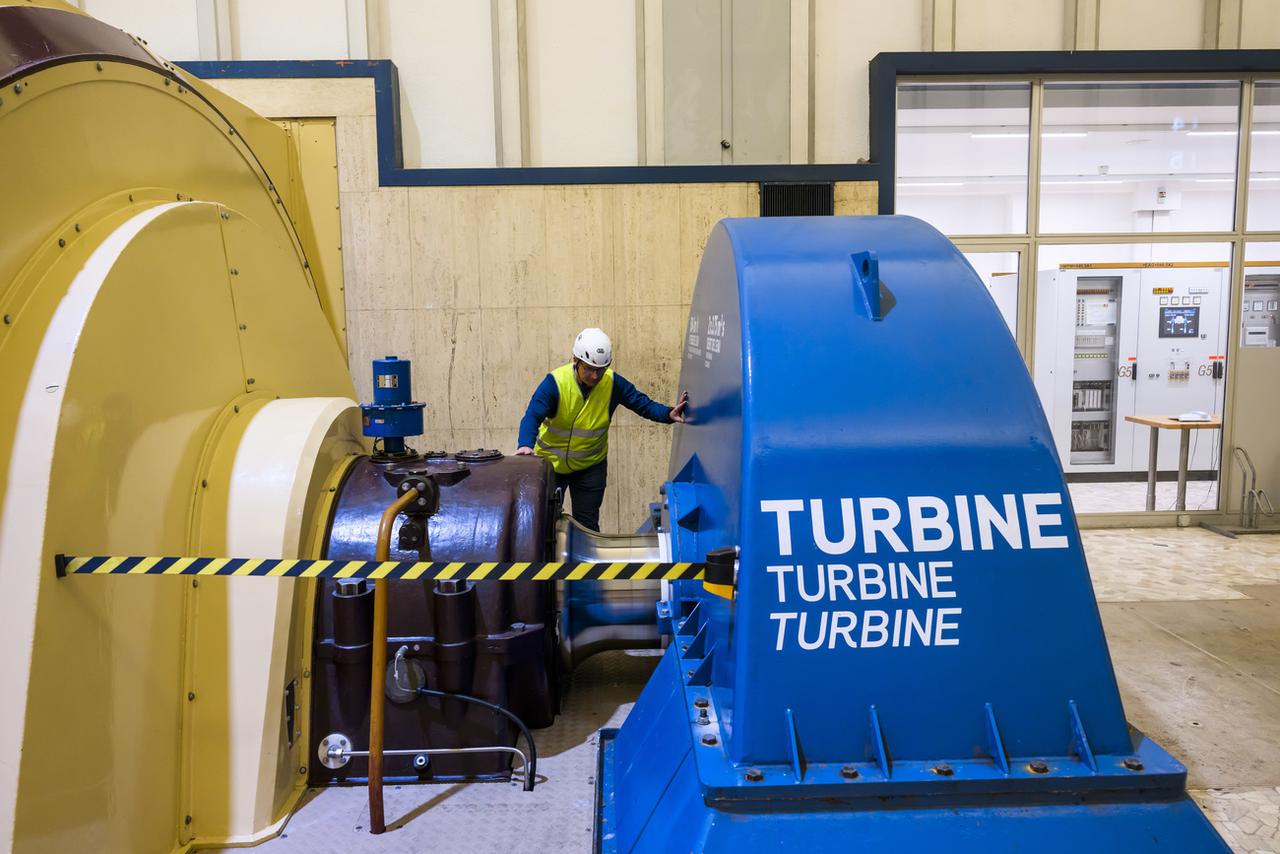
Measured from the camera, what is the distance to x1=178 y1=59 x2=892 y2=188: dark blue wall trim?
4508mm

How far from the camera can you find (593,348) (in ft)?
12.4

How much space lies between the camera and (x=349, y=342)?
4.76 meters

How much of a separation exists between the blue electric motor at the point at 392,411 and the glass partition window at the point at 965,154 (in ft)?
12.6

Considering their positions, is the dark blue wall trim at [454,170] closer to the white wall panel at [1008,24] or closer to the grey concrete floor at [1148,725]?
the white wall panel at [1008,24]

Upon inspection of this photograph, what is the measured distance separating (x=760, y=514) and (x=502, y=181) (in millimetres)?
3796

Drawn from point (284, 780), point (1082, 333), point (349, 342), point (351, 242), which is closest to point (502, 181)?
point (351, 242)

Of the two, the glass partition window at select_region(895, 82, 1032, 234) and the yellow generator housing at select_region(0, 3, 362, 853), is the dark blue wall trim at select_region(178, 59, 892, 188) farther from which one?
the yellow generator housing at select_region(0, 3, 362, 853)

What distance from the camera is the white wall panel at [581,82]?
4758mm

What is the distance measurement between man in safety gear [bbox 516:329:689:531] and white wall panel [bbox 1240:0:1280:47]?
15.4ft

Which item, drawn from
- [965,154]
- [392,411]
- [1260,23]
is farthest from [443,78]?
[1260,23]

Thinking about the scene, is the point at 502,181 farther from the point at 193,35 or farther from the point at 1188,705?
the point at 1188,705

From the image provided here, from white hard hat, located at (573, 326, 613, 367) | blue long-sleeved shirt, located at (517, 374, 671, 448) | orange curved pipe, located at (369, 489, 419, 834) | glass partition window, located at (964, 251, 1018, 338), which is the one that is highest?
glass partition window, located at (964, 251, 1018, 338)

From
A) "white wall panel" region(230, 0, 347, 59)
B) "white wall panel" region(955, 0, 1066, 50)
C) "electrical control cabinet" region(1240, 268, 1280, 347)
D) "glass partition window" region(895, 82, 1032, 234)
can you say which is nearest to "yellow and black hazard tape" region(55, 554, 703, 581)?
"white wall panel" region(230, 0, 347, 59)

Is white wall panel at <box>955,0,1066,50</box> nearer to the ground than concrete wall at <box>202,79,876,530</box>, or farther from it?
farther from it
